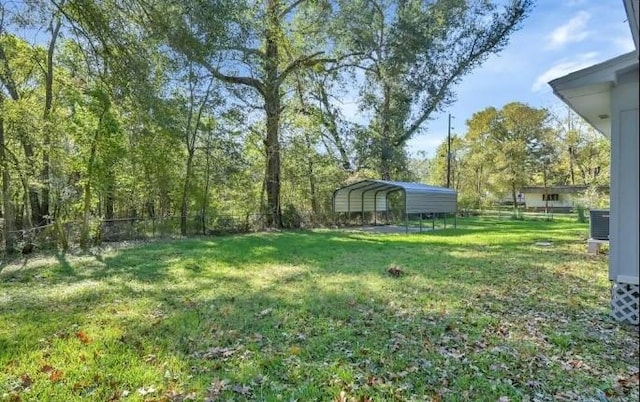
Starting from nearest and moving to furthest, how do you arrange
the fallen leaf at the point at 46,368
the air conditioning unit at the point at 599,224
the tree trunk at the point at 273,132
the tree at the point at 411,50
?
the fallen leaf at the point at 46,368
the air conditioning unit at the point at 599,224
the tree trunk at the point at 273,132
the tree at the point at 411,50

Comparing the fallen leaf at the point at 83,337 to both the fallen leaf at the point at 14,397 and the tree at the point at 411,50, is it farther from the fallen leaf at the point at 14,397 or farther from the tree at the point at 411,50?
the tree at the point at 411,50

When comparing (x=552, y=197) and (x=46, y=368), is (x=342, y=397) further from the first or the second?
(x=552, y=197)

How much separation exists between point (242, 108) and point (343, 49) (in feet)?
15.4

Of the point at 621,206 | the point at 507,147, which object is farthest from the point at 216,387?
the point at 507,147

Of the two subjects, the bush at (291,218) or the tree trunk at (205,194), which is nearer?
the tree trunk at (205,194)

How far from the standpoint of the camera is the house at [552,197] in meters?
34.1

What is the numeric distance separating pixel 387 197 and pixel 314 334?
15996mm

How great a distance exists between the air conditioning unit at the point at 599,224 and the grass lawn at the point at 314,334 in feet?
4.17

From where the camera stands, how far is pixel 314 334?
375cm

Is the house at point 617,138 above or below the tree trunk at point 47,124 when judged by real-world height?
below

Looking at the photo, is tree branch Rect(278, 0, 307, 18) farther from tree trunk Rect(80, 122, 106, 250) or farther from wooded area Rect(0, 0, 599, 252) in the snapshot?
tree trunk Rect(80, 122, 106, 250)

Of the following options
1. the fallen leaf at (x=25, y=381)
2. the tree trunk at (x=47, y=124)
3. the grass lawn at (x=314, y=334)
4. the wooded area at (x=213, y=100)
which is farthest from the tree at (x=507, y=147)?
the fallen leaf at (x=25, y=381)

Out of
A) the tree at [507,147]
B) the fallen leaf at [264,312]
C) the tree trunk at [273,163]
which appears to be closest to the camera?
the fallen leaf at [264,312]

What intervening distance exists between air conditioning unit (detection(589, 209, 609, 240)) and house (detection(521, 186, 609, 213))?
27.5 metres
